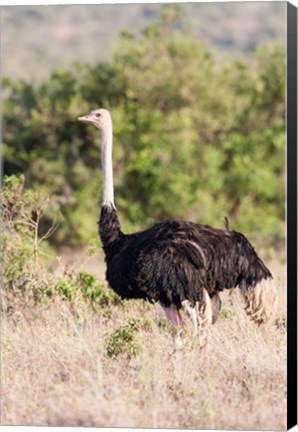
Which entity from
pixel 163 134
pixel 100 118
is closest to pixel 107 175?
pixel 100 118

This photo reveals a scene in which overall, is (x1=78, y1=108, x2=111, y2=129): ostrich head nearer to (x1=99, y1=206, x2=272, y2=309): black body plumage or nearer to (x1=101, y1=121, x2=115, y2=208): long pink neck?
(x1=101, y1=121, x2=115, y2=208): long pink neck

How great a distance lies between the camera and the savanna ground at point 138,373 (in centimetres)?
737

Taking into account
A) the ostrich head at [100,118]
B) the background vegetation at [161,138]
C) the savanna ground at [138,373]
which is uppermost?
the background vegetation at [161,138]

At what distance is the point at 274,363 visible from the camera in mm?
7812

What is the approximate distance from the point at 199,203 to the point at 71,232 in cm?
182

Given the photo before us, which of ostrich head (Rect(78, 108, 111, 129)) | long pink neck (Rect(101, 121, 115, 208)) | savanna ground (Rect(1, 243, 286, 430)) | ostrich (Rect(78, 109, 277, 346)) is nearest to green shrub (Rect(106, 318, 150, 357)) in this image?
savanna ground (Rect(1, 243, 286, 430))

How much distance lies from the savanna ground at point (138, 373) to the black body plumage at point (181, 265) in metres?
0.22

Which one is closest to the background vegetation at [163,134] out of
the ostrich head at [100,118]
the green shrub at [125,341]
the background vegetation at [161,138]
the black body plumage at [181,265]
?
the background vegetation at [161,138]

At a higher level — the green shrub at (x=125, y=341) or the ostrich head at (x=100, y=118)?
the ostrich head at (x=100, y=118)

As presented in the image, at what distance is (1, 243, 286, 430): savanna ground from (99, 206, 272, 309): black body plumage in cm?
22

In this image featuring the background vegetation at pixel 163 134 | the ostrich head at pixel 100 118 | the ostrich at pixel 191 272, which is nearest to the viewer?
the ostrich at pixel 191 272

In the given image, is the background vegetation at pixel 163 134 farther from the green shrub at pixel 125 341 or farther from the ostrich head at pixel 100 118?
the green shrub at pixel 125 341

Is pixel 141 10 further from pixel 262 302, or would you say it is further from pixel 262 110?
pixel 262 302

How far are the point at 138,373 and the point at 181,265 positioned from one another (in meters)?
0.90
